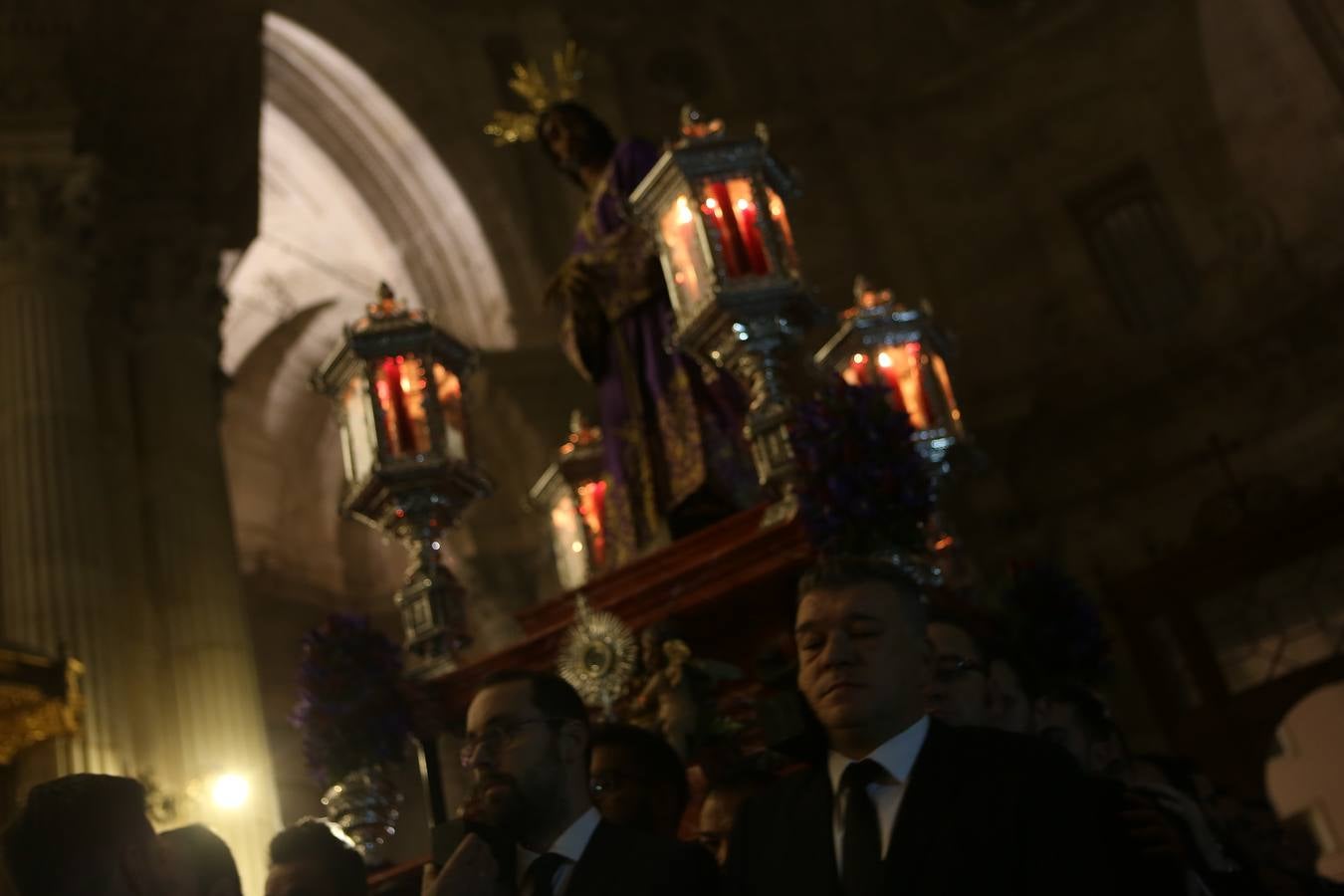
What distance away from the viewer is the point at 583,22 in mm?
16031

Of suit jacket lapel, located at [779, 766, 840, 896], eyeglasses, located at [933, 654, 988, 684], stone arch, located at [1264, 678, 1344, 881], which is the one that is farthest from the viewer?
stone arch, located at [1264, 678, 1344, 881]

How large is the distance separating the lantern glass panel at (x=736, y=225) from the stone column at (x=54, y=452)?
11.6 feet

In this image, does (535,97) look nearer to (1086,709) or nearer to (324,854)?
(1086,709)

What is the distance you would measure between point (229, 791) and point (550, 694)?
5220 millimetres

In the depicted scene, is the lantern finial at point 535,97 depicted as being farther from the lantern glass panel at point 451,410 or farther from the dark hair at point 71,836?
the dark hair at point 71,836

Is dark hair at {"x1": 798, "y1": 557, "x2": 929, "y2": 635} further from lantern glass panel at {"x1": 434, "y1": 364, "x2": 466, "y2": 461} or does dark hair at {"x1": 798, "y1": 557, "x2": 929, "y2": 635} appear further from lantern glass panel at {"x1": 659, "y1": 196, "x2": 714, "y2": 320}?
lantern glass panel at {"x1": 434, "y1": 364, "x2": 466, "y2": 461}

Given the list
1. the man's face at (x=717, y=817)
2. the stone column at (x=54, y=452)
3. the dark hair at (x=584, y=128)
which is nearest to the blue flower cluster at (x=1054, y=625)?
the man's face at (x=717, y=817)

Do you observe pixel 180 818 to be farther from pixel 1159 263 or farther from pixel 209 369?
pixel 1159 263

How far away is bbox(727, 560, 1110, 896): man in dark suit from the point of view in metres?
2.03

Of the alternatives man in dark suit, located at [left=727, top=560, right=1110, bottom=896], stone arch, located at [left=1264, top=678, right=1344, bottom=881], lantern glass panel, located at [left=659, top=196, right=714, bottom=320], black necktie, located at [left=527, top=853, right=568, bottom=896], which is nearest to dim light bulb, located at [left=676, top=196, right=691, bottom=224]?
A: lantern glass panel, located at [left=659, top=196, right=714, bottom=320]

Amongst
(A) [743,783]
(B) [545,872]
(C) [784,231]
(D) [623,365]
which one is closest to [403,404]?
(D) [623,365]

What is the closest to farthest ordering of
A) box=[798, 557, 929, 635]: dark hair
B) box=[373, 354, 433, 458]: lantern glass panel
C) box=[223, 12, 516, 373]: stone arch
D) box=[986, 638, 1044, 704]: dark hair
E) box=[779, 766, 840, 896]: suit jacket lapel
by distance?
1. box=[779, 766, 840, 896]: suit jacket lapel
2. box=[798, 557, 929, 635]: dark hair
3. box=[986, 638, 1044, 704]: dark hair
4. box=[373, 354, 433, 458]: lantern glass panel
5. box=[223, 12, 516, 373]: stone arch

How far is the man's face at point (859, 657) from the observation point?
90.0 inches

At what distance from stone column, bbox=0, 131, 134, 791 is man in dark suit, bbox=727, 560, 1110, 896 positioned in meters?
5.15
